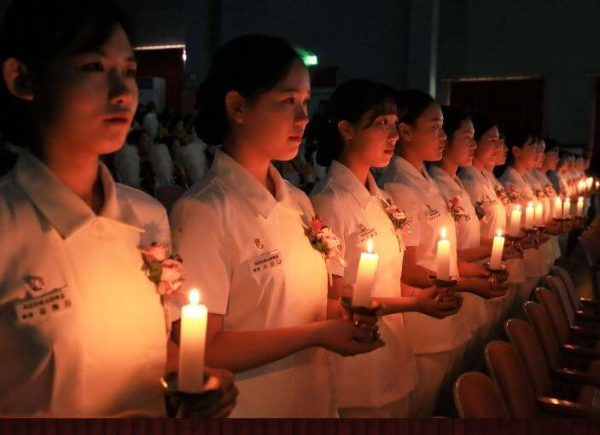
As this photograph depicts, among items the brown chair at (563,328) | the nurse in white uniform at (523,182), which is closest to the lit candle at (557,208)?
the nurse in white uniform at (523,182)

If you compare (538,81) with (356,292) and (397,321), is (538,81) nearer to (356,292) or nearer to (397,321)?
A: (397,321)

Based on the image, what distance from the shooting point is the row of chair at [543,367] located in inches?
74.2

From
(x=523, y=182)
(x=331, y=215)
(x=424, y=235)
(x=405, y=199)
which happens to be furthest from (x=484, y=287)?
(x=523, y=182)

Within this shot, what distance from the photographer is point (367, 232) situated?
2.01m

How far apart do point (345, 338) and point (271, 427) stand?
59 cm

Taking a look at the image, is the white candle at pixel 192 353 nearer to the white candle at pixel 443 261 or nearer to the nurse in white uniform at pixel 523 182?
the white candle at pixel 443 261

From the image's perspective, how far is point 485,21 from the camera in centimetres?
1167

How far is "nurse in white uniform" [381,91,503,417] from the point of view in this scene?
244 centimetres

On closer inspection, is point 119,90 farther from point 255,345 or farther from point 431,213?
point 431,213

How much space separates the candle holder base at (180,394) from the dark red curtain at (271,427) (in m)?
0.03

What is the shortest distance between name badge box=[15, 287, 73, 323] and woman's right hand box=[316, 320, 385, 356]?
1.88ft

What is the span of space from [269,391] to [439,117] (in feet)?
5.11

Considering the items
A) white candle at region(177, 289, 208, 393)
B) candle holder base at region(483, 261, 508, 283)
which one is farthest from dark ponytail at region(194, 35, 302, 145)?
candle holder base at region(483, 261, 508, 283)

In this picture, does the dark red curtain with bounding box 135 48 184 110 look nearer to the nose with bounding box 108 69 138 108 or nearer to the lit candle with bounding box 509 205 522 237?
the lit candle with bounding box 509 205 522 237
